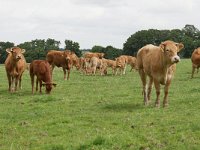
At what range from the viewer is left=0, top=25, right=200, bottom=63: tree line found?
88.1m

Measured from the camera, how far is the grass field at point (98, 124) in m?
9.56

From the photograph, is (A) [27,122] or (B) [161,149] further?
(A) [27,122]

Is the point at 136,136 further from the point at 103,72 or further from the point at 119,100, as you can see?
the point at 103,72

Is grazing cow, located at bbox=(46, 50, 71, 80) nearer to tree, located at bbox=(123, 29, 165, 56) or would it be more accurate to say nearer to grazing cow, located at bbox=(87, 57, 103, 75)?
grazing cow, located at bbox=(87, 57, 103, 75)

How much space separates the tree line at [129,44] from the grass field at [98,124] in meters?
71.3

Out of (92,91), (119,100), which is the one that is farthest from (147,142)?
(92,91)

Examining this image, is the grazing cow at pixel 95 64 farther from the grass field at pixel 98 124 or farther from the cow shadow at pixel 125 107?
the cow shadow at pixel 125 107

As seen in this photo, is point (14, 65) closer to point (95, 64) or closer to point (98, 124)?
point (98, 124)

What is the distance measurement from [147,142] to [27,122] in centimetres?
405

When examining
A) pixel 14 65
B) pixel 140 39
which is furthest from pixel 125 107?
pixel 140 39

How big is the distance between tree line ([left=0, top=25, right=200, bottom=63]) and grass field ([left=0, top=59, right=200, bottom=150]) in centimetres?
7128

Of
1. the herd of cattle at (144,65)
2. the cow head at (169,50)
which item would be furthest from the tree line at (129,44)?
the cow head at (169,50)

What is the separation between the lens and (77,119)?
40.9ft

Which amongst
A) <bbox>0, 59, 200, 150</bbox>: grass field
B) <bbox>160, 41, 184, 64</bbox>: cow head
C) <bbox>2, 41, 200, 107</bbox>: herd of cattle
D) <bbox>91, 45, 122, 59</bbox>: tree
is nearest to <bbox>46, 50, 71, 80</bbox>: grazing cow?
<bbox>2, 41, 200, 107</bbox>: herd of cattle
